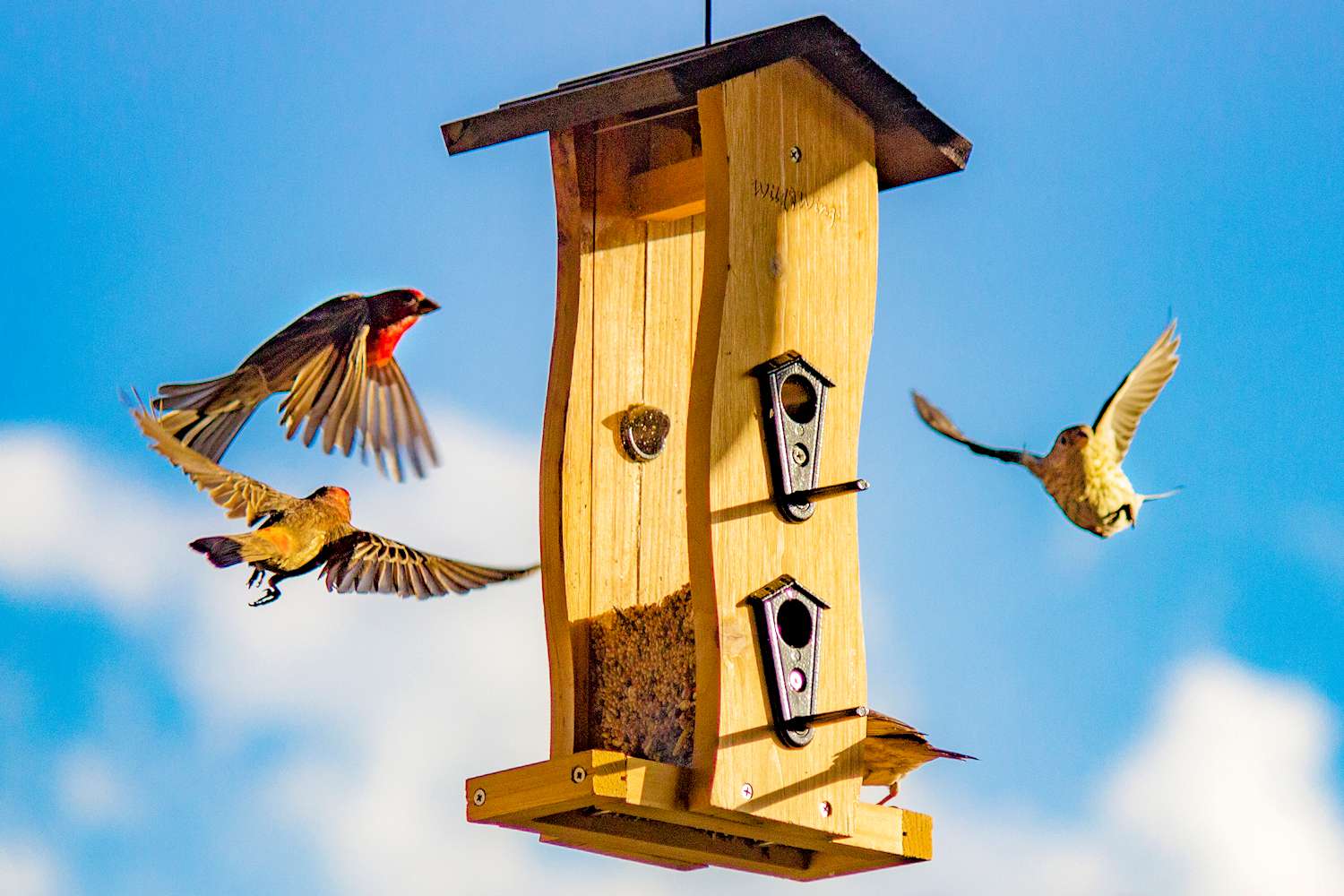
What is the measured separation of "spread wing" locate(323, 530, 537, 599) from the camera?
14.0 feet

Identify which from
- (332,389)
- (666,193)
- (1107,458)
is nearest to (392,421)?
(332,389)

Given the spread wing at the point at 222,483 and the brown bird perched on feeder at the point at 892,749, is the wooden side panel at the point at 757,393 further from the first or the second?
the spread wing at the point at 222,483

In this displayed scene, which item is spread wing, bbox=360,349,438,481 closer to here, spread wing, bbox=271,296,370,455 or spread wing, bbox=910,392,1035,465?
spread wing, bbox=271,296,370,455

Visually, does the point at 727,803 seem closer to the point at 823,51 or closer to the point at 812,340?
the point at 812,340

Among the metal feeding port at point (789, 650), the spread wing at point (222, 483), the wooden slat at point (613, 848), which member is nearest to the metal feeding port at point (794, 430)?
the metal feeding port at point (789, 650)

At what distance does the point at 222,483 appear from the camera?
3.99 metres

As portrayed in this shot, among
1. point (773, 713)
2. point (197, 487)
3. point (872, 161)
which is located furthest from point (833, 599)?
point (197, 487)

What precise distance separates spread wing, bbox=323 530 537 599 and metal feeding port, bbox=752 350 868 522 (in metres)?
0.90

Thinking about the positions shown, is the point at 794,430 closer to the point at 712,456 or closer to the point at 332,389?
the point at 712,456

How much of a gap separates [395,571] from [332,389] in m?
0.46

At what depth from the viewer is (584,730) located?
3.70m

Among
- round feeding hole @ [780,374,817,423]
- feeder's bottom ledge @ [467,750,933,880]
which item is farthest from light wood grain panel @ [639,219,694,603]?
feeder's bottom ledge @ [467,750,933,880]

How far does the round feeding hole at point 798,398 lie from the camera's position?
12.2 feet

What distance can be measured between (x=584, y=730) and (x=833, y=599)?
0.55 m
